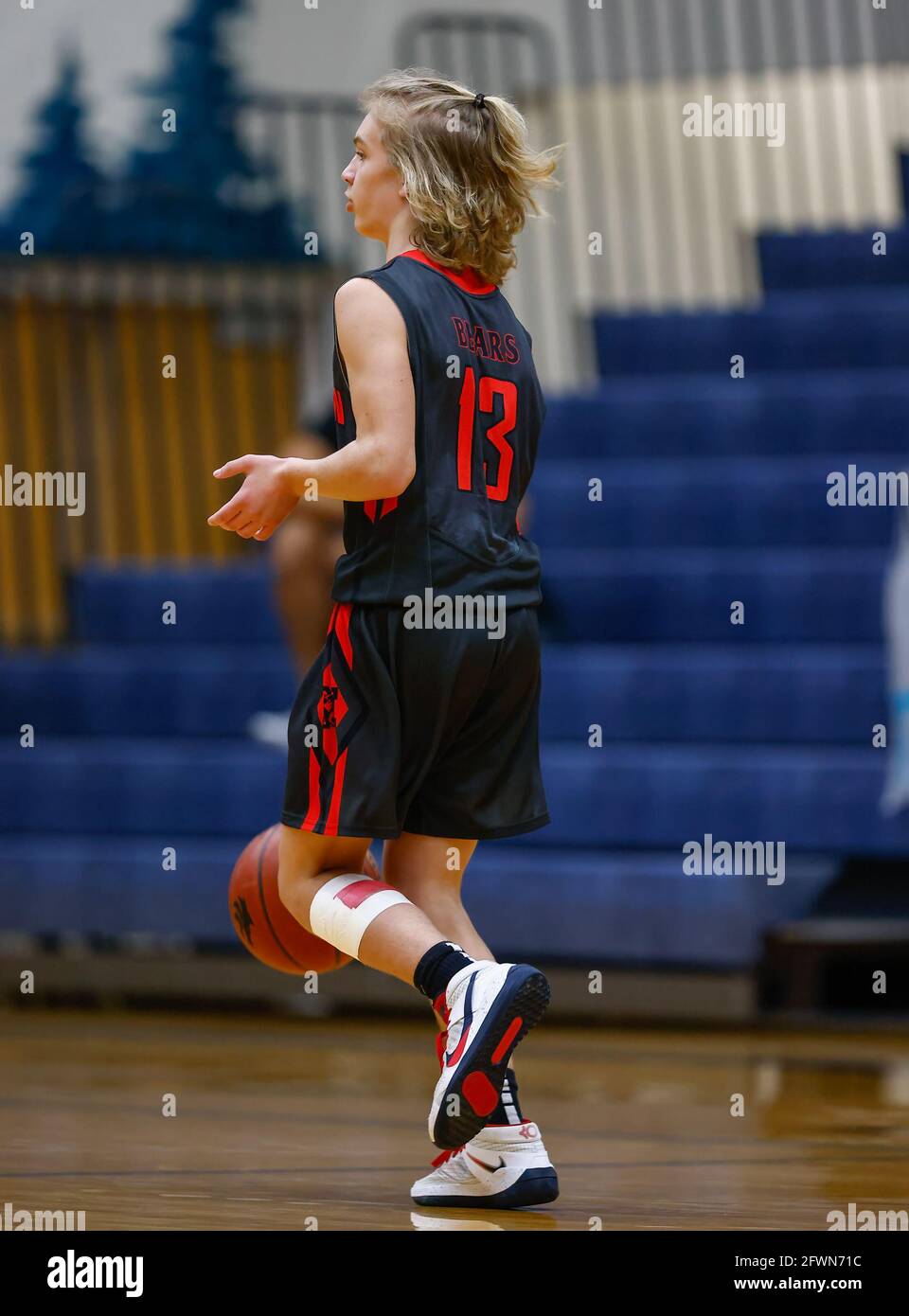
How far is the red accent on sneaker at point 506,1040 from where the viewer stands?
2.15 metres

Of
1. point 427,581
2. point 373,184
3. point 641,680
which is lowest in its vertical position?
point 641,680

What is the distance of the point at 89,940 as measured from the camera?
18.0 feet

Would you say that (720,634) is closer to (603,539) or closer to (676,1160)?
(603,539)

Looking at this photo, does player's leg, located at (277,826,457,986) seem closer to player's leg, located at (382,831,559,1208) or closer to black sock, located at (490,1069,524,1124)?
player's leg, located at (382,831,559,1208)

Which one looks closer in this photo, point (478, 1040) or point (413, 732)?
point (478, 1040)

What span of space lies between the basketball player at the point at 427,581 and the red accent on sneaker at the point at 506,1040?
0.03m

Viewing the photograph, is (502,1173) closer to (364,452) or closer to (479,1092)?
(479,1092)

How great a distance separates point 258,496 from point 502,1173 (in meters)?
0.87

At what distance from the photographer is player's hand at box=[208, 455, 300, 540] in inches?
89.6

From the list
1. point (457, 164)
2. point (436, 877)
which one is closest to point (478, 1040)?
point (436, 877)

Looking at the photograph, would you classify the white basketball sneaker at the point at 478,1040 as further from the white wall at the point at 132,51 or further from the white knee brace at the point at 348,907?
the white wall at the point at 132,51

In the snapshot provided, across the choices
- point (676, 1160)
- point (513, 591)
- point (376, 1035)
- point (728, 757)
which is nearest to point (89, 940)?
point (376, 1035)

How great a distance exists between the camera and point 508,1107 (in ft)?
7.84

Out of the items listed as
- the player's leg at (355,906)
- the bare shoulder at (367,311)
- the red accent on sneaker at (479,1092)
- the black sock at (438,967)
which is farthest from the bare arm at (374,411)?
the red accent on sneaker at (479,1092)
